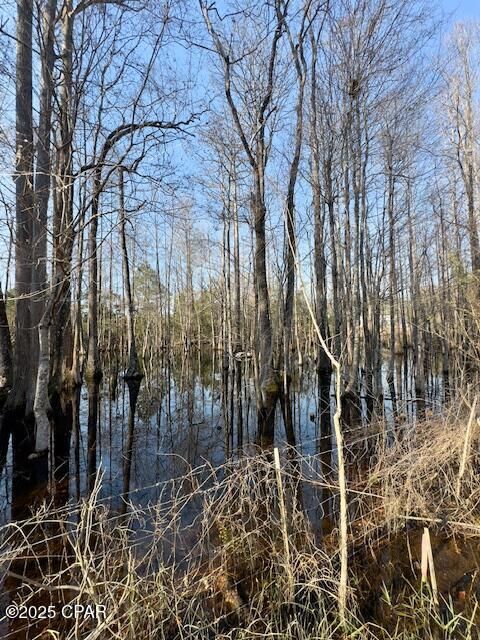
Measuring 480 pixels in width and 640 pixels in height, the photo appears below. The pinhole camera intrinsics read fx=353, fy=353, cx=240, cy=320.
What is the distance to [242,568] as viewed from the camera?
2.74m

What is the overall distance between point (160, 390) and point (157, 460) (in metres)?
6.92

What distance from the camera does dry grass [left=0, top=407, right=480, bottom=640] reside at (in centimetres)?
200

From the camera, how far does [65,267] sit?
525cm

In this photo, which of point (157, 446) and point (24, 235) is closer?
point (157, 446)

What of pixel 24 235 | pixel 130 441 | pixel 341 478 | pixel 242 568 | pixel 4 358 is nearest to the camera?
pixel 341 478

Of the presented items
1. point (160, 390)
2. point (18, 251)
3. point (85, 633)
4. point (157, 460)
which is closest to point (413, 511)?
point (85, 633)

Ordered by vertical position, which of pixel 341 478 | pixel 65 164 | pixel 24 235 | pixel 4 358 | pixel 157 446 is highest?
pixel 65 164

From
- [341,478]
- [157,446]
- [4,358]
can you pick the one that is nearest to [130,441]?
[157,446]

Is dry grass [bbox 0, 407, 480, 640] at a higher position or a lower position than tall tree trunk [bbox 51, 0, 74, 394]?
lower

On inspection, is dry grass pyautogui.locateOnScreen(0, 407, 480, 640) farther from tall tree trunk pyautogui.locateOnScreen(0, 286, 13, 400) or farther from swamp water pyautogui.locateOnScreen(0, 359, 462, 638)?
tall tree trunk pyautogui.locateOnScreen(0, 286, 13, 400)

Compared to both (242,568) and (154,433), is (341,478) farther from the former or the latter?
(154,433)

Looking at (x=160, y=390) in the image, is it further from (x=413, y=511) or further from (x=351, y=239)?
(x=413, y=511)

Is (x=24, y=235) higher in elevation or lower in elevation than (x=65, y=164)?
lower

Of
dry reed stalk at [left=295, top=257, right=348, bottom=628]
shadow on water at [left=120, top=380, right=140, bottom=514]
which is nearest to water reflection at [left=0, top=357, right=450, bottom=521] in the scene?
shadow on water at [left=120, top=380, right=140, bottom=514]
